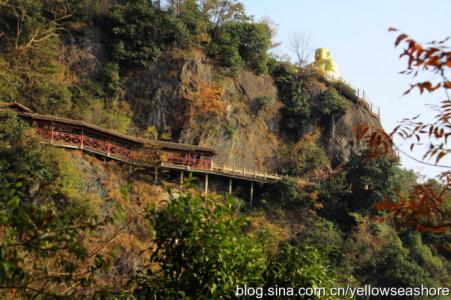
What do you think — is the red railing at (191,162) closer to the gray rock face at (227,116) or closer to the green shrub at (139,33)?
the gray rock face at (227,116)

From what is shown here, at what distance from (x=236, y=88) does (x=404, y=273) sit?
1708cm

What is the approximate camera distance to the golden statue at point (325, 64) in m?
47.0

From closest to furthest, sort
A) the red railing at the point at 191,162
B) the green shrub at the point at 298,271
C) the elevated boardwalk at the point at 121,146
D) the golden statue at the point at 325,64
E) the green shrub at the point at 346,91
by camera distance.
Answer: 1. the green shrub at the point at 298,271
2. the elevated boardwalk at the point at 121,146
3. the red railing at the point at 191,162
4. the green shrub at the point at 346,91
5. the golden statue at the point at 325,64

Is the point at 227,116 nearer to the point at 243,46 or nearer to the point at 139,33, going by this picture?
the point at 243,46

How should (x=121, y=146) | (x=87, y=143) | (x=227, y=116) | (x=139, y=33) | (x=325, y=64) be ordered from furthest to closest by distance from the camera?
(x=325, y=64) < (x=227, y=116) < (x=139, y=33) < (x=121, y=146) < (x=87, y=143)

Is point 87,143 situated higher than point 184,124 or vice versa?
point 184,124

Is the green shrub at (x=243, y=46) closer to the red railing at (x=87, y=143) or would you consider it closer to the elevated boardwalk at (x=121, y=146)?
the elevated boardwalk at (x=121, y=146)

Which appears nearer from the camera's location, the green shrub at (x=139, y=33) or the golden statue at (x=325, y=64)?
the green shrub at (x=139, y=33)

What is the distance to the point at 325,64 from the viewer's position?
47.4 meters

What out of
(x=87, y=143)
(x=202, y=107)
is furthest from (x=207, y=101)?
(x=87, y=143)

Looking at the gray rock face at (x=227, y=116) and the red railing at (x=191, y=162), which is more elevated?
the gray rock face at (x=227, y=116)

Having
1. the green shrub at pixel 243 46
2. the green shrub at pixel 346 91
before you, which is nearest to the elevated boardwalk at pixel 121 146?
the green shrub at pixel 243 46

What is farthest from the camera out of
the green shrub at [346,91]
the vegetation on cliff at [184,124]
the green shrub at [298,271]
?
the green shrub at [346,91]

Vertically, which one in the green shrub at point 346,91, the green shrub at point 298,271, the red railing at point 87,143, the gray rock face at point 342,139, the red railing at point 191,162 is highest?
the green shrub at point 346,91
